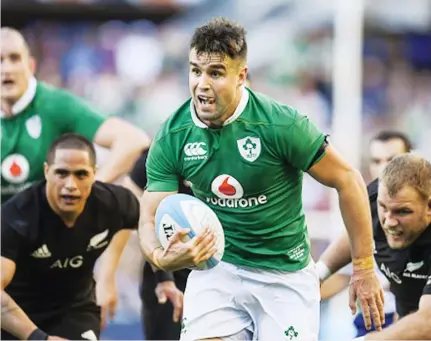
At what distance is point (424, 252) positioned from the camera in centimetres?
601

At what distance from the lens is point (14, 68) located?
7.98 meters

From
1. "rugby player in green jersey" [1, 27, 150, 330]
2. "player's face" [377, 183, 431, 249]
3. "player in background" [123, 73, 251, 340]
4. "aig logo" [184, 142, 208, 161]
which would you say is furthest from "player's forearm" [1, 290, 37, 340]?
"player's face" [377, 183, 431, 249]

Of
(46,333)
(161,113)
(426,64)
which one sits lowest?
(46,333)

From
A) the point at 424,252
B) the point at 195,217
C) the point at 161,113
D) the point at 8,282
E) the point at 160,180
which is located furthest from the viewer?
the point at 161,113

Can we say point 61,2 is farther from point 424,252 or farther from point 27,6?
point 424,252

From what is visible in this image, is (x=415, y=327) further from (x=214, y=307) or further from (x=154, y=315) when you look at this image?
(x=154, y=315)

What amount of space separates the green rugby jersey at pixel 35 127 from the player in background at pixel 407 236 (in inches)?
99.1

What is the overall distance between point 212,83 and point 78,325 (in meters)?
2.59

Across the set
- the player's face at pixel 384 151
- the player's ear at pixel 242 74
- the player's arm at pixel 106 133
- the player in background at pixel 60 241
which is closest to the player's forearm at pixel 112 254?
the player in background at pixel 60 241

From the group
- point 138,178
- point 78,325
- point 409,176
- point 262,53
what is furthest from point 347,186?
point 262,53

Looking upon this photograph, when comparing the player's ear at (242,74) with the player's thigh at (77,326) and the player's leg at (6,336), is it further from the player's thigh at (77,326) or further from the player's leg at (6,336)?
the player's leg at (6,336)

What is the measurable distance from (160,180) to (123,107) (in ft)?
28.1

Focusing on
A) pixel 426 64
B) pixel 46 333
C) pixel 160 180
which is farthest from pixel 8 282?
pixel 426 64

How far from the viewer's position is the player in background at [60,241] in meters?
6.61
